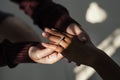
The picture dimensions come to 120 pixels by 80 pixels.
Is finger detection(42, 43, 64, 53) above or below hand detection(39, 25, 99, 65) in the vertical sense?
below

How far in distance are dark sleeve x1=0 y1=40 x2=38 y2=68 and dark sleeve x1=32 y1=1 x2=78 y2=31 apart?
0.08m

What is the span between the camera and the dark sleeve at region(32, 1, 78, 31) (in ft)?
2.30

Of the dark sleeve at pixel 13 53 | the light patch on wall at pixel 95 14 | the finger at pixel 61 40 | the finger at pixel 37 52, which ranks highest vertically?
the finger at pixel 61 40

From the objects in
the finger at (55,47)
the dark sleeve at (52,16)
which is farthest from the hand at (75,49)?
the dark sleeve at (52,16)

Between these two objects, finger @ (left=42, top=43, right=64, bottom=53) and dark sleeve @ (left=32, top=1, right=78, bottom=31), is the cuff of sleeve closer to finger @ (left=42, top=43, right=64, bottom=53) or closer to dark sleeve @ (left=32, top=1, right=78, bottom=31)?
dark sleeve @ (left=32, top=1, right=78, bottom=31)

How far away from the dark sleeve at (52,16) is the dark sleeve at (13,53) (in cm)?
8

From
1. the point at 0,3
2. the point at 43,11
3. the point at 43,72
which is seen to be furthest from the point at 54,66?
the point at 43,11

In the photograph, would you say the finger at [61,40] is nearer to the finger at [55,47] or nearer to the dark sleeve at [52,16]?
the finger at [55,47]

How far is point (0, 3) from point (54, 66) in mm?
369

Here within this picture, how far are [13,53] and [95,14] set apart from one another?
510 mm

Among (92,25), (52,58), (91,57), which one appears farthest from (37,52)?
(92,25)

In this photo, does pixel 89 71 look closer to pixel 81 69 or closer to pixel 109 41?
pixel 81 69

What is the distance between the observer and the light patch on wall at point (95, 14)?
1.07 meters

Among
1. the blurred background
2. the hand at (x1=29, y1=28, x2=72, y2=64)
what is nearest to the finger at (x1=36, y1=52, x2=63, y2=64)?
the hand at (x1=29, y1=28, x2=72, y2=64)
